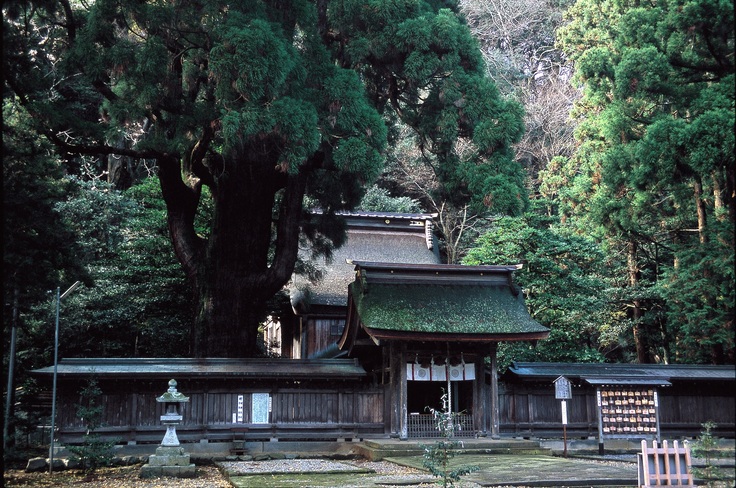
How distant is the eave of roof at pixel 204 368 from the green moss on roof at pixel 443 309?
1.72 m

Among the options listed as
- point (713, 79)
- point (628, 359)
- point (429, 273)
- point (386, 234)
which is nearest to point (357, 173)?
point (429, 273)

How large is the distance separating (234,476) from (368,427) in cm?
562

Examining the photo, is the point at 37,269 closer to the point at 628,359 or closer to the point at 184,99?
the point at 184,99

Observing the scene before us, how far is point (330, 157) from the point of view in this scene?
1755 centimetres

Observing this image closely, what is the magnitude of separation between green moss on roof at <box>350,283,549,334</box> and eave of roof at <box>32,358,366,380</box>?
5.65 feet

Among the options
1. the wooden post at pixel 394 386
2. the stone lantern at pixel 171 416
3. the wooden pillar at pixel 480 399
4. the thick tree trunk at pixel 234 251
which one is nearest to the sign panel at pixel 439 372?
the wooden pillar at pixel 480 399

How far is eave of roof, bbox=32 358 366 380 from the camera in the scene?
53.9 ft

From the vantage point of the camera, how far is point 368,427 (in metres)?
18.2

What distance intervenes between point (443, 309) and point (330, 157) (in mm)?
4686

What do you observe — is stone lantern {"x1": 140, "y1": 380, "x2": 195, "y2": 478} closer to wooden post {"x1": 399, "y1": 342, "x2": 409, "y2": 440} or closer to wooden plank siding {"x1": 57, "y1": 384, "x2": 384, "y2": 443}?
wooden plank siding {"x1": 57, "y1": 384, "x2": 384, "y2": 443}

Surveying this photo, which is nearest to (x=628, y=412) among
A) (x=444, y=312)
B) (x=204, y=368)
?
(x=444, y=312)

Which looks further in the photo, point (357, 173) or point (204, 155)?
point (204, 155)

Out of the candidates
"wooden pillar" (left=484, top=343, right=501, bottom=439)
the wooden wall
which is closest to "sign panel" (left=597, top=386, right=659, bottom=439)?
the wooden wall

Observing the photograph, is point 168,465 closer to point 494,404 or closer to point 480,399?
point 480,399
